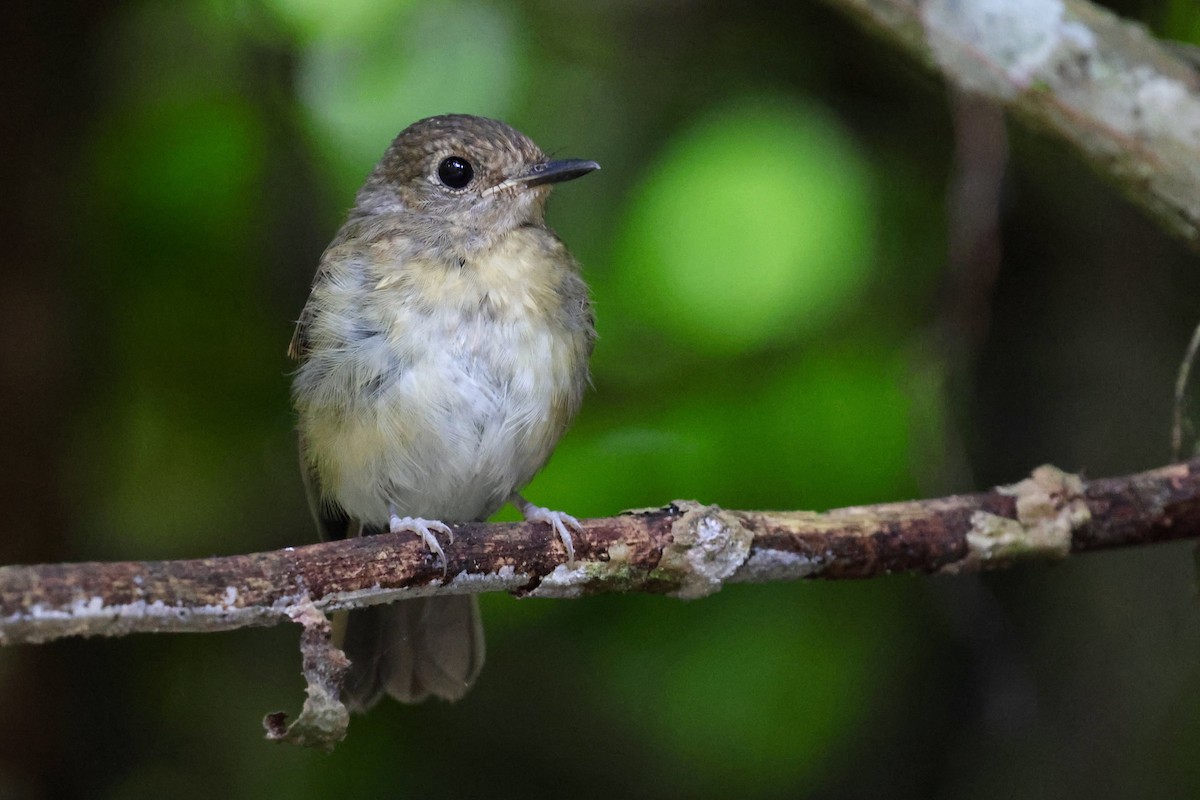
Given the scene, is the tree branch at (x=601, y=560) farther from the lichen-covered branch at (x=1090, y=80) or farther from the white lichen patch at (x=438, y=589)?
the lichen-covered branch at (x=1090, y=80)

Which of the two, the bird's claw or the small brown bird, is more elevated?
the small brown bird

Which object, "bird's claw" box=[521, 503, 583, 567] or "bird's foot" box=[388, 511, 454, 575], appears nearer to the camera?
"bird's foot" box=[388, 511, 454, 575]

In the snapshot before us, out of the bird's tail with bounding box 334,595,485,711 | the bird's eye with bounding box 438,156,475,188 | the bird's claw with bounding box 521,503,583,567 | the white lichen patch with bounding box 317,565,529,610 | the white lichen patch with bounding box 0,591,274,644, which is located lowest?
the bird's tail with bounding box 334,595,485,711

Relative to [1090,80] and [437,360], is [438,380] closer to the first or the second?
[437,360]

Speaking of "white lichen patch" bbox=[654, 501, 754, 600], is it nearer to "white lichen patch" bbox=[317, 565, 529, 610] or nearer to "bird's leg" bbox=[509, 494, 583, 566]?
"bird's leg" bbox=[509, 494, 583, 566]

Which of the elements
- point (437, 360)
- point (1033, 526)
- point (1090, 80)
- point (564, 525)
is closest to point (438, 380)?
point (437, 360)

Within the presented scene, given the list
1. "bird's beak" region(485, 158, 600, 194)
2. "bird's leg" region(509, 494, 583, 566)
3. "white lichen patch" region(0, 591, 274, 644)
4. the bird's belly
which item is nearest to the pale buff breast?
the bird's belly

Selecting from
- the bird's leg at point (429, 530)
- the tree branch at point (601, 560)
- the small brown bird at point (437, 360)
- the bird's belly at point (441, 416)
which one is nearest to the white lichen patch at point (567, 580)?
the tree branch at point (601, 560)
